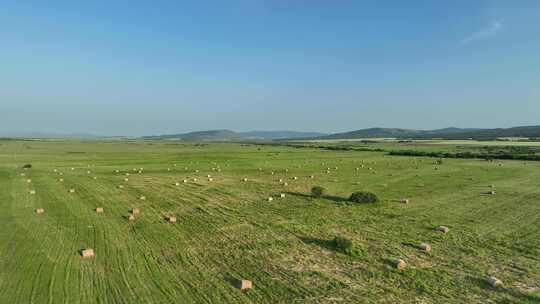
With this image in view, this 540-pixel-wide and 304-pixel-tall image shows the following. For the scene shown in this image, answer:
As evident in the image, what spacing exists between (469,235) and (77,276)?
19278 mm

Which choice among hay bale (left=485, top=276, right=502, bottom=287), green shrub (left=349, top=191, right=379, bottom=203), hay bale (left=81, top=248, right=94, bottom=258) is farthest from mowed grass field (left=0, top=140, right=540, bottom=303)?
green shrub (left=349, top=191, right=379, bottom=203)

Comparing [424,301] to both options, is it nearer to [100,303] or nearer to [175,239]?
[100,303]

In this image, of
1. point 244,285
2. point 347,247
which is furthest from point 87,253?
point 347,247

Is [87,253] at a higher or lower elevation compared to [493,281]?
higher

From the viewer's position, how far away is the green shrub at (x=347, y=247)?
14686mm

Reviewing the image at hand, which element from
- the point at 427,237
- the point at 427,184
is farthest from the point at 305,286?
the point at 427,184

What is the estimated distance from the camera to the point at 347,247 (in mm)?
14992

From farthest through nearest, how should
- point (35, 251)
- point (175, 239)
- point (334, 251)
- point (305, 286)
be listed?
point (175, 239) < point (334, 251) < point (35, 251) < point (305, 286)

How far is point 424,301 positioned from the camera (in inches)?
410

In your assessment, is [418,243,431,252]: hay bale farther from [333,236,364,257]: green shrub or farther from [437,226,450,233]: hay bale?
[437,226,450,233]: hay bale

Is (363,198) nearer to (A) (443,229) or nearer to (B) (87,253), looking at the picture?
(A) (443,229)

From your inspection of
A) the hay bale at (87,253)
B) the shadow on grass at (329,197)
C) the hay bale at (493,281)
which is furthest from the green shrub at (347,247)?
the shadow on grass at (329,197)

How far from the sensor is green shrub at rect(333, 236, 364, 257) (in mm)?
14686

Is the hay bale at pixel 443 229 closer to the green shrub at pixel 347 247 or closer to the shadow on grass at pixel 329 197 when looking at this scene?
the green shrub at pixel 347 247
